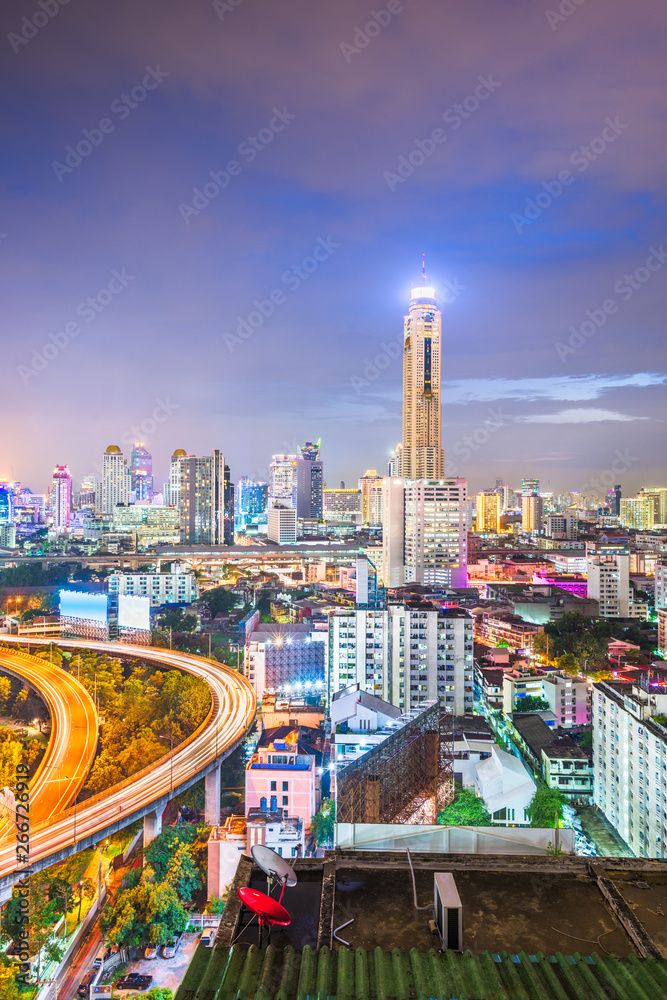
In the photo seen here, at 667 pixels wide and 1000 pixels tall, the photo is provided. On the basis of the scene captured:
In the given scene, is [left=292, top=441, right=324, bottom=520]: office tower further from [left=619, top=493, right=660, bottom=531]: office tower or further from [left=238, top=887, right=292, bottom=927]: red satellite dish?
[left=238, top=887, right=292, bottom=927]: red satellite dish

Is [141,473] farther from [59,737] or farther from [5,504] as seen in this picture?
[59,737]

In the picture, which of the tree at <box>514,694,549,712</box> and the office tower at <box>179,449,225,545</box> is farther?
the office tower at <box>179,449,225,545</box>

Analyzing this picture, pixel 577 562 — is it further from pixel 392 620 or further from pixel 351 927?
Answer: pixel 351 927

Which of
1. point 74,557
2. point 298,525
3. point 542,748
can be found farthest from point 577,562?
point 74,557

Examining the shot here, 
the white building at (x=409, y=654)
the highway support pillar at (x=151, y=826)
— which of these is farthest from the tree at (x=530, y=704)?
the highway support pillar at (x=151, y=826)

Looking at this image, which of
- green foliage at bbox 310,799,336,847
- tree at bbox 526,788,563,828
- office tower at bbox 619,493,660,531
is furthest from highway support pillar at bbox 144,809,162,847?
office tower at bbox 619,493,660,531

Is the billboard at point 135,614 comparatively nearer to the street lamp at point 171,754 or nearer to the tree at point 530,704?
the street lamp at point 171,754

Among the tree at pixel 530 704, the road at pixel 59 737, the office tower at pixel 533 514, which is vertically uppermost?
the office tower at pixel 533 514
